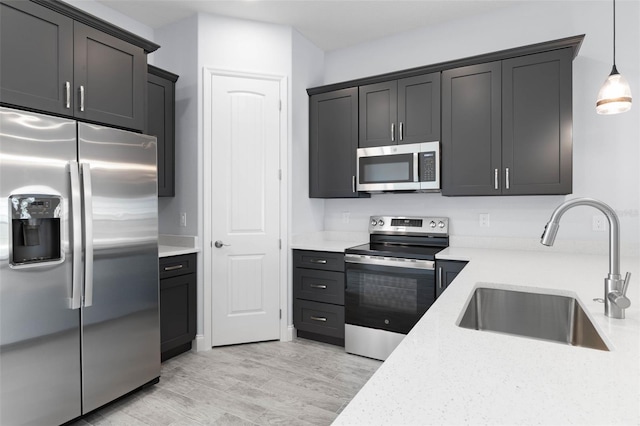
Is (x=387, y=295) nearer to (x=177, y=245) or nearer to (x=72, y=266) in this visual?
(x=177, y=245)

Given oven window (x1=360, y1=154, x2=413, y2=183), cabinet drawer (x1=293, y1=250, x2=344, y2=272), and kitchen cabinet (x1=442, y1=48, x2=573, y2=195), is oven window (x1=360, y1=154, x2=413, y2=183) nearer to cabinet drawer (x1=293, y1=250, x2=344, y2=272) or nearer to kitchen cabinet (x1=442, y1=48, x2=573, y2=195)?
kitchen cabinet (x1=442, y1=48, x2=573, y2=195)

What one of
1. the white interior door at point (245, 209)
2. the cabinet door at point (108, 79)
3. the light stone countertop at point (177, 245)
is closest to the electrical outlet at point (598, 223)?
the white interior door at point (245, 209)

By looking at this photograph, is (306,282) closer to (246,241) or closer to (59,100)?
(246,241)

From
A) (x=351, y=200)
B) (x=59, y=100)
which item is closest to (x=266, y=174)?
(x=351, y=200)

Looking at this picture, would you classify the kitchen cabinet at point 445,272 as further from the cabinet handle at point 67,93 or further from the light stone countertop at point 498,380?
the cabinet handle at point 67,93

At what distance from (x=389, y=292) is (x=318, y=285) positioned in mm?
679

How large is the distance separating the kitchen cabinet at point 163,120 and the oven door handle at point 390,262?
1.71m

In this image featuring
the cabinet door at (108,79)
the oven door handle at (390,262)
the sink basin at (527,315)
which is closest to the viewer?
the sink basin at (527,315)

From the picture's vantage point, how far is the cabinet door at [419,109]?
2934 mm

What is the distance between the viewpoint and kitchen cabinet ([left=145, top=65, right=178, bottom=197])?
292cm

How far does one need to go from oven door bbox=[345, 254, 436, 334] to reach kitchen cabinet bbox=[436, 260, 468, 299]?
44 mm

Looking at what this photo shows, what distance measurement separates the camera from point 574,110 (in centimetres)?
274

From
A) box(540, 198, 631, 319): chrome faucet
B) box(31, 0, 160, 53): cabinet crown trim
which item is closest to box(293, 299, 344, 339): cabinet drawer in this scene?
box(540, 198, 631, 319): chrome faucet

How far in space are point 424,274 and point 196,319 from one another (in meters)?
1.96
